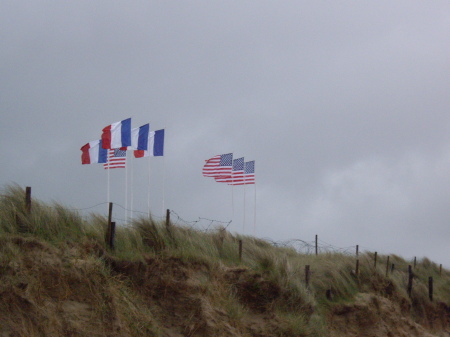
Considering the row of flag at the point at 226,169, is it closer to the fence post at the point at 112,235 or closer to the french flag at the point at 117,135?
the french flag at the point at 117,135

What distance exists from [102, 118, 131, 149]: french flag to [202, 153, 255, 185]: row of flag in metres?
9.41

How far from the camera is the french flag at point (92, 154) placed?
2778 centimetres

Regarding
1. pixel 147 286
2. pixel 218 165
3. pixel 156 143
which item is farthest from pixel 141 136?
pixel 147 286

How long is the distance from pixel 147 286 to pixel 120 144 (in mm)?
9939

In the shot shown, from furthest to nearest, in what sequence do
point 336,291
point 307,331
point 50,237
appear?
point 336,291
point 307,331
point 50,237

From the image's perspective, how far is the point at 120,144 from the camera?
25328 millimetres

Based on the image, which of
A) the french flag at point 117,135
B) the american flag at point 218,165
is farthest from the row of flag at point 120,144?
the american flag at point 218,165

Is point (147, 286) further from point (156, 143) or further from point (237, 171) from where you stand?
point (237, 171)

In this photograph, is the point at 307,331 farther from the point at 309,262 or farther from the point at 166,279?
the point at 309,262

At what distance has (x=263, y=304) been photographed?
18797mm

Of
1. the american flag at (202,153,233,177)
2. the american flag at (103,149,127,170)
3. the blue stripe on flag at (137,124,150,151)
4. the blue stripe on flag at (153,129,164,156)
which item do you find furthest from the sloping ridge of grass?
the american flag at (202,153,233,177)

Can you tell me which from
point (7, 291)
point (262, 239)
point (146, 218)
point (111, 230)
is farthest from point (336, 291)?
point (7, 291)

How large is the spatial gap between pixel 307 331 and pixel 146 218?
6.04m

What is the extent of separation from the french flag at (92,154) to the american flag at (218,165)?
25.5 ft
